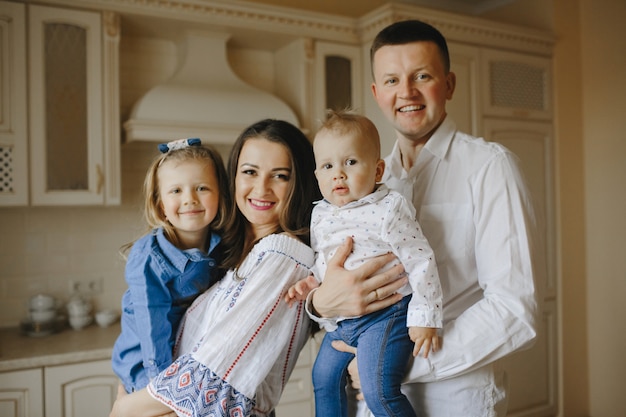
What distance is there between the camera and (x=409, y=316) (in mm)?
1185

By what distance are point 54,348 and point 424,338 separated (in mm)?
2072

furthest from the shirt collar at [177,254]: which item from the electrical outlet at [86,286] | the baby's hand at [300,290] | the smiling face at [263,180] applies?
the electrical outlet at [86,286]

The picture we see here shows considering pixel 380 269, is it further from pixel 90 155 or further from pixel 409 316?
pixel 90 155

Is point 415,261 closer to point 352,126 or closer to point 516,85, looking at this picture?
point 352,126

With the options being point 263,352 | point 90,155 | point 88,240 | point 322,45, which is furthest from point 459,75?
point 263,352

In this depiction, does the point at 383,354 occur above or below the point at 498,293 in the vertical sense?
below

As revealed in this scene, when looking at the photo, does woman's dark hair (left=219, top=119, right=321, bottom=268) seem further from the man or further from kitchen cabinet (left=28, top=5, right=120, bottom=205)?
kitchen cabinet (left=28, top=5, right=120, bottom=205)

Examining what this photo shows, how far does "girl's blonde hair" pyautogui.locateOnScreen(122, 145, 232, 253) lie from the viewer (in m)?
1.48

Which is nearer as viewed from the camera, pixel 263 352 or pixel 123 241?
pixel 263 352

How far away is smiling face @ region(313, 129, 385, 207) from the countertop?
5.96ft

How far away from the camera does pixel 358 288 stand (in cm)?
122

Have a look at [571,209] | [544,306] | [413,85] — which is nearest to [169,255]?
[413,85]

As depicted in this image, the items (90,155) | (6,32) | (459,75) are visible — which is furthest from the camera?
(459,75)

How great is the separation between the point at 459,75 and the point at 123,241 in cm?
232
